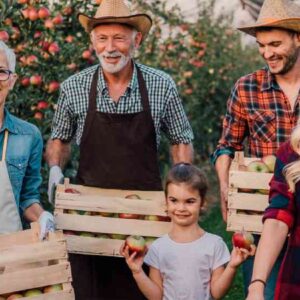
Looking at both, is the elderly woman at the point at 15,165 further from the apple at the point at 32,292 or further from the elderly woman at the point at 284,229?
the elderly woman at the point at 284,229

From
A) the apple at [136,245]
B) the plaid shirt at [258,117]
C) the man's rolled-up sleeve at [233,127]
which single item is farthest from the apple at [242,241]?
the man's rolled-up sleeve at [233,127]

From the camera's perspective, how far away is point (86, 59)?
21.1 feet

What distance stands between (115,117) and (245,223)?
92 cm

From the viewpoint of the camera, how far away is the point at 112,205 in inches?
161

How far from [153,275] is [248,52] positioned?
9188mm

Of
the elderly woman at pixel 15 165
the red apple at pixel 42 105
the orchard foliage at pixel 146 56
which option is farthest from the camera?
the orchard foliage at pixel 146 56

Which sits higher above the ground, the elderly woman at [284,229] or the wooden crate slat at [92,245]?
the elderly woman at [284,229]

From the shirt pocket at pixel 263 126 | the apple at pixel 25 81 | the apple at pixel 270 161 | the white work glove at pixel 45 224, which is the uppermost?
the apple at pixel 25 81

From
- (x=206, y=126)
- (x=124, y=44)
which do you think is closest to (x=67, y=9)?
(x=124, y=44)

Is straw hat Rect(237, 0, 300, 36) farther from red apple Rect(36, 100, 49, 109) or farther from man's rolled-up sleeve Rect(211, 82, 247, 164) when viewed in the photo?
red apple Rect(36, 100, 49, 109)

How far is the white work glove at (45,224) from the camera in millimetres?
3624

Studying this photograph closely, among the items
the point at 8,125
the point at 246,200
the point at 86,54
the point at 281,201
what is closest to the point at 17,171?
the point at 8,125

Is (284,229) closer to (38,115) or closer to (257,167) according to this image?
(257,167)

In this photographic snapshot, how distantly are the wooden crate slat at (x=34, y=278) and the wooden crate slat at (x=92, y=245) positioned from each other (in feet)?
1.78
